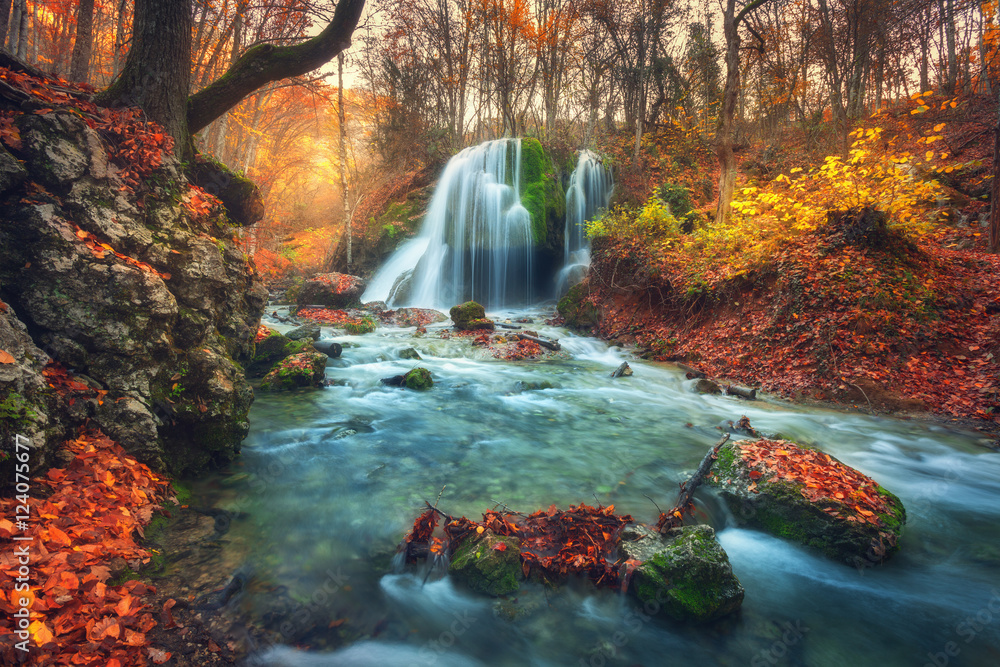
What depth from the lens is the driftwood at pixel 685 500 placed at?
351 centimetres

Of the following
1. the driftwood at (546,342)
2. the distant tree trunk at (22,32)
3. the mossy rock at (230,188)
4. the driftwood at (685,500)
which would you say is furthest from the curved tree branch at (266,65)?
the distant tree trunk at (22,32)

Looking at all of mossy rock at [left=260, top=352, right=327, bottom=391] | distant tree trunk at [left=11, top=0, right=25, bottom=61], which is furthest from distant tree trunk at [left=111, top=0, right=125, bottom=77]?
mossy rock at [left=260, top=352, right=327, bottom=391]

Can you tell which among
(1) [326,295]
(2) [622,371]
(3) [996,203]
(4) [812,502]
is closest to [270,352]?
(2) [622,371]

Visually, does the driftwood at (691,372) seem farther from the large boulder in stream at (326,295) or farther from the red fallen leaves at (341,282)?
the red fallen leaves at (341,282)

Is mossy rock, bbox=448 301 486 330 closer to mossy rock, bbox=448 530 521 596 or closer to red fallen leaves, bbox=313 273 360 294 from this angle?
red fallen leaves, bbox=313 273 360 294

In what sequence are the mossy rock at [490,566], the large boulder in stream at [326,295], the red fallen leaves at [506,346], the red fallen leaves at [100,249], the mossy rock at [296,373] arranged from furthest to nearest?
the large boulder in stream at [326,295] < the red fallen leaves at [506,346] < the mossy rock at [296,373] < the red fallen leaves at [100,249] < the mossy rock at [490,566]

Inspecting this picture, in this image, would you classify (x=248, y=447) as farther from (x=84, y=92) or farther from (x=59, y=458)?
(x=84, y=92)

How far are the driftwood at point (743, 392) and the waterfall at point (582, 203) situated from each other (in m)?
8.94

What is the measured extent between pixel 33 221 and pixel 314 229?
92.9 ft

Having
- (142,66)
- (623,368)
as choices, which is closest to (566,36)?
(623,368)

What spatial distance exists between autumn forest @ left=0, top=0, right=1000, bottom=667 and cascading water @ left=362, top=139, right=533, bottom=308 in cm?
426

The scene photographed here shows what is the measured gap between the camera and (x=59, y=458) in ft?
9.23

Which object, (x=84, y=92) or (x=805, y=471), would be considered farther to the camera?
(x=84, y=92)

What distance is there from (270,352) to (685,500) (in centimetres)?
702
